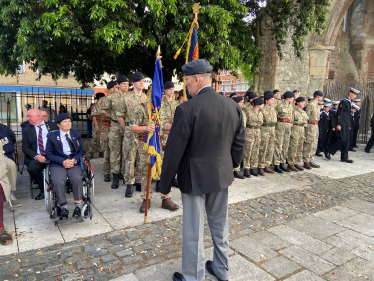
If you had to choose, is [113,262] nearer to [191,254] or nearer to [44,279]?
[44,279]

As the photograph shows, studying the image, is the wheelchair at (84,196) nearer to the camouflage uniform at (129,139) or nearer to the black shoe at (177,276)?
the camouflage uniform at (129,139)

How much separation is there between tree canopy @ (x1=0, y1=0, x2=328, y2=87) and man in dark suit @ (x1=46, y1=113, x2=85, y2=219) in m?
2.64

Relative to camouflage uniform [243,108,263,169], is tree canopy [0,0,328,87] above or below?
above

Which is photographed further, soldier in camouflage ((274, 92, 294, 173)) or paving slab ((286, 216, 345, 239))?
soldier in camouflage ((274, 92, 294, 173))

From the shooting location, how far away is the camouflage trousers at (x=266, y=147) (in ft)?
23.6

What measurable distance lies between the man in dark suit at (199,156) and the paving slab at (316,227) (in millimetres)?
1950

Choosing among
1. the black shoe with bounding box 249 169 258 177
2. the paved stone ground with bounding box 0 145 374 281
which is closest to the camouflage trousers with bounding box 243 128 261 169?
the black shoe with bounding box 249 169 258 177

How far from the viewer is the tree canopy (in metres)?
6.25

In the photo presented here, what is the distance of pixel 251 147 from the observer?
6988mm

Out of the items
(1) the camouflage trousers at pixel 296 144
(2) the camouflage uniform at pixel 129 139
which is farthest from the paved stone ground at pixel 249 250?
(1) the camouflage trousers at pixel 296 144

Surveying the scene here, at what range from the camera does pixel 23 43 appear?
6652 mm

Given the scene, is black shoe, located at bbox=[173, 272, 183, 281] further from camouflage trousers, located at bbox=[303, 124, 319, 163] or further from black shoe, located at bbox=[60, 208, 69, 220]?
camouflage trousers, located at bbox=[303, 124, 319, 163]

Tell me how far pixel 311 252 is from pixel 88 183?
3.03 meters

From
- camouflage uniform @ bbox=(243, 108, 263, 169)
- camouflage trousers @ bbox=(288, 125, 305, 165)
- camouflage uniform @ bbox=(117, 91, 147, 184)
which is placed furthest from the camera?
camouflage trousers @ bbox=(288, 125, 305, 165)
